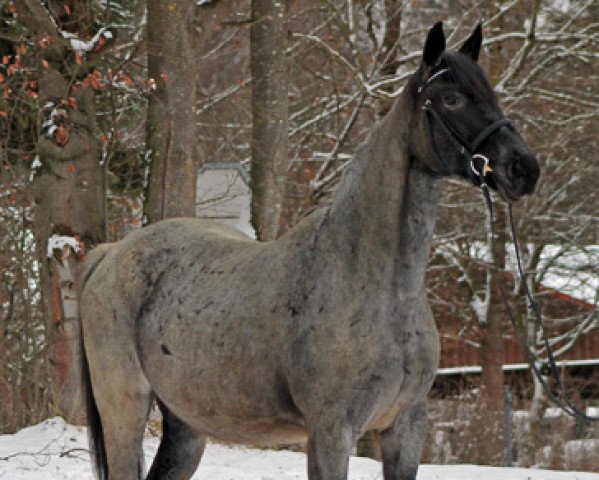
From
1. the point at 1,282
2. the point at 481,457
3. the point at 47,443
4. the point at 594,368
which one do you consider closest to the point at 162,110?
the point at 47,443

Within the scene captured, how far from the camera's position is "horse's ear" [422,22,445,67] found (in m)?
4.23

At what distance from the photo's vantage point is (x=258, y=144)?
1172cm

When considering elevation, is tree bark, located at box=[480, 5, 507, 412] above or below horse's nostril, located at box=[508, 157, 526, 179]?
below

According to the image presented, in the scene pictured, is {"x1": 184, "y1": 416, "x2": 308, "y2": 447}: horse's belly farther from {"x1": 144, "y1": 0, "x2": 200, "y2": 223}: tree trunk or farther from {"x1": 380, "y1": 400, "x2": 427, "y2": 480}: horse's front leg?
{"x1": 144, "y1": 0, "x2": 200, "y2": 223}: tree trunk

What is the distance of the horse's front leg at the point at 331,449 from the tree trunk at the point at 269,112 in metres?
7.38

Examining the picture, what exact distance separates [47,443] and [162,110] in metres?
2.98

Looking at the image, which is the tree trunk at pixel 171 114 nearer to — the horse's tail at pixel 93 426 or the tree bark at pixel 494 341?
the horse's tail at pixel 93 426

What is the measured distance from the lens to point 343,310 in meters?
4.27

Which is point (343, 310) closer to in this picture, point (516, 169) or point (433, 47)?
point (516, 169)

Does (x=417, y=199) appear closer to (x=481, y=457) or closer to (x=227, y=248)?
(x=227, y=248)

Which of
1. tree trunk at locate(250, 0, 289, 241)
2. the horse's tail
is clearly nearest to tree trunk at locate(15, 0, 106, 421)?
tree trunk at locate(250, 0, 289, 241)

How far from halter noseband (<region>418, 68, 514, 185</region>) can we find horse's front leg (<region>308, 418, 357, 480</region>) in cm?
102

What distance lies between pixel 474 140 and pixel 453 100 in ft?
0.63

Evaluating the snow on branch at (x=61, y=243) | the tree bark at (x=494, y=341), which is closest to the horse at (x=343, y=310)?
the snow on branch at (x=61, y=243)
